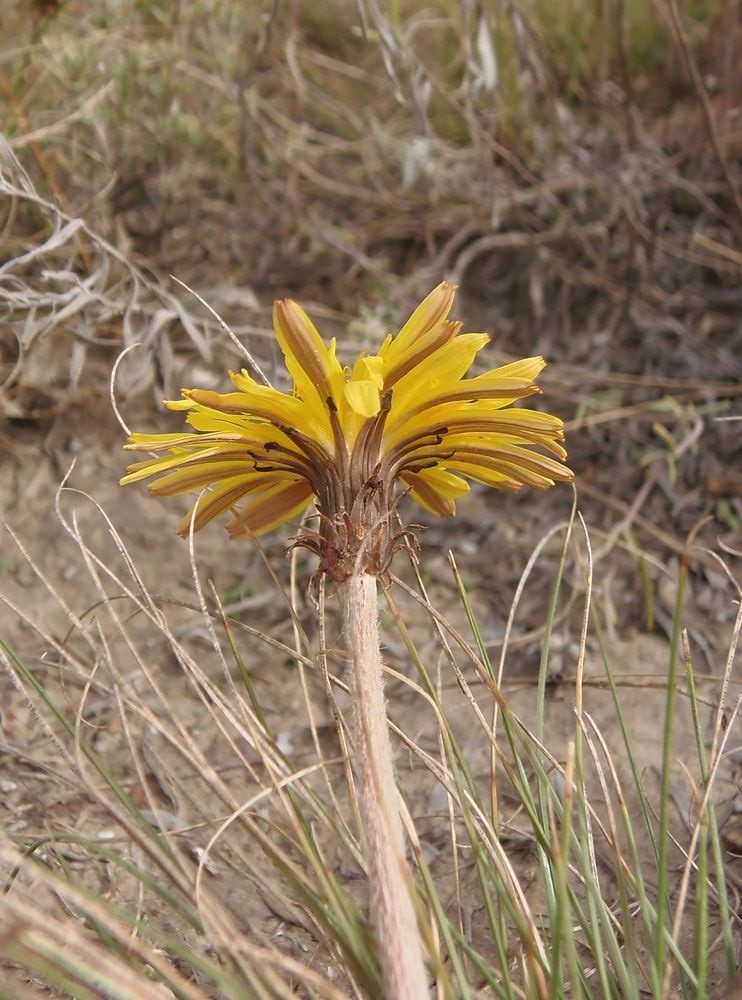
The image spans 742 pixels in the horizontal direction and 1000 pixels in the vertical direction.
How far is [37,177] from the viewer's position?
2000mm

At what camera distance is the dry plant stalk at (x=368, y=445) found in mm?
918

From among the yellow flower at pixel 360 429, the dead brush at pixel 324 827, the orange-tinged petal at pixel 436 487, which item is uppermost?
the yellow flower at pixel 360 429

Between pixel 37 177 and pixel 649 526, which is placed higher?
pixel 37 177

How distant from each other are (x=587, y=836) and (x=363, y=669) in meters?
0.35

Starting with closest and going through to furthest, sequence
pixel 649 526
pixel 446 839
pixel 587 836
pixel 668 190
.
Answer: pixel 587 836, pixel 446 839, pixel 649 526, pixel 668 190

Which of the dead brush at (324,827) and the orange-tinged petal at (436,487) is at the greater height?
the orange-tinged petal at (436,487)

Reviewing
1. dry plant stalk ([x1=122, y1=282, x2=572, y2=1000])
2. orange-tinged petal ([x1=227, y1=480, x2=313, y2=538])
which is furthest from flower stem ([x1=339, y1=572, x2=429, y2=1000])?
orange-tinged petal ([x1=227, y1=480, x2=313, y2=538])

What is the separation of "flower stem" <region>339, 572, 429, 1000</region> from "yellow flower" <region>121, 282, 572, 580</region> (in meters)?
0.05

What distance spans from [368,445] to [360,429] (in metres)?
0.02

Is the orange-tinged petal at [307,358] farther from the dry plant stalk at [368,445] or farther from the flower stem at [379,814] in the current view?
the flower stem at [379,814]

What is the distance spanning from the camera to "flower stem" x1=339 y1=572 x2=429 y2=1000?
833 millimetres

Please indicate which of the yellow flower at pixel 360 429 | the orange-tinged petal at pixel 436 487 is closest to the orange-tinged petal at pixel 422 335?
the yellow flower at pixel 360 429

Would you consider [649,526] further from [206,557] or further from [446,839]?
[206,557]

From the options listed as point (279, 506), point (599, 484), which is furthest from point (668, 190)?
point (279, 506)
